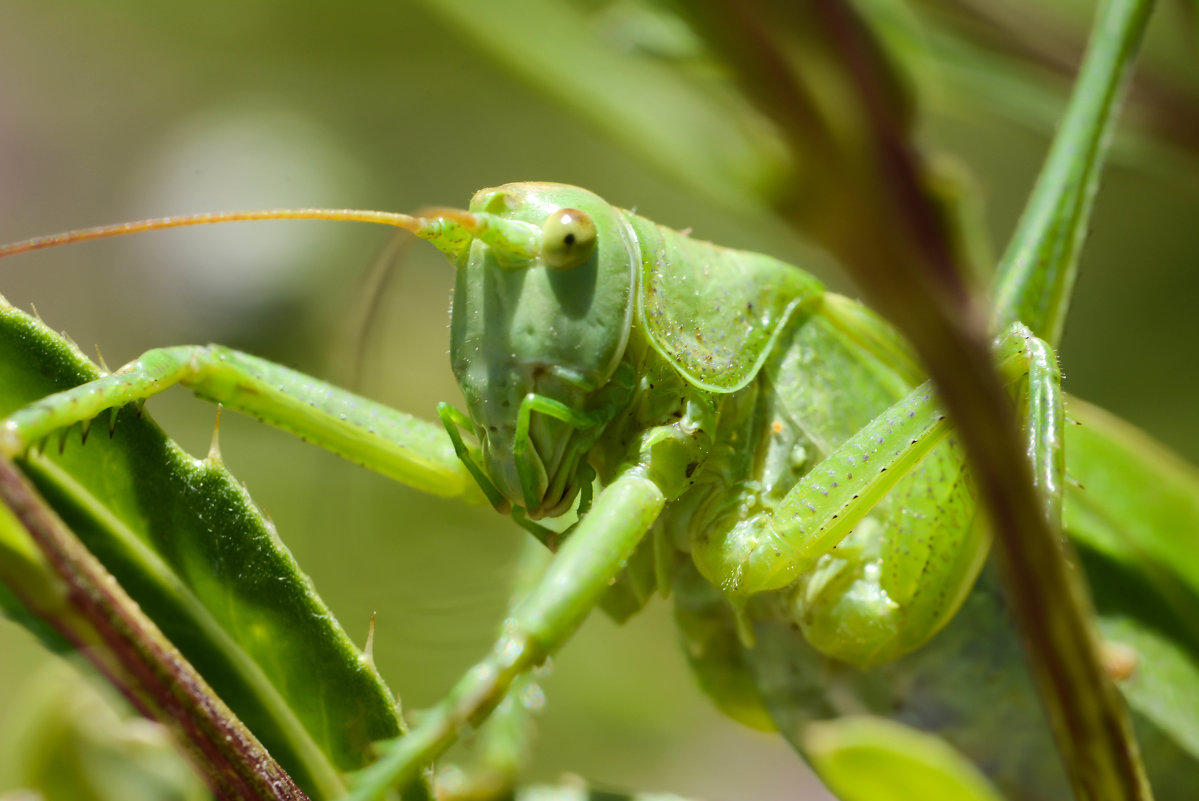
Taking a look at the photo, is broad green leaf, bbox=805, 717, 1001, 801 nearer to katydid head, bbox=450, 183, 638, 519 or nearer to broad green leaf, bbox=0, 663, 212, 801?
katydid head, bbox=450, 183, 638, 519

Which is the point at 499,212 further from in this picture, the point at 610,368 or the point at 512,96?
the point at 512,96

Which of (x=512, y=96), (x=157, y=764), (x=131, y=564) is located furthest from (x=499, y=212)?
(x=512, y=96)

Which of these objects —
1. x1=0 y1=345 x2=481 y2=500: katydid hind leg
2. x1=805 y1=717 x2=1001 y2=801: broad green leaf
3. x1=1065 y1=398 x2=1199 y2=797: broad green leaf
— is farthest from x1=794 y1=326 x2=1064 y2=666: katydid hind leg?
x1=0 y1=345 x2=481 y2=500: katydid hind leg

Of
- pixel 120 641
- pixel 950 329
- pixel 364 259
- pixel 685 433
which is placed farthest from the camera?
pixel 364 259

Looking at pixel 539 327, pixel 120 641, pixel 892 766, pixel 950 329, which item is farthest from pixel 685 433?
pixel 950 329

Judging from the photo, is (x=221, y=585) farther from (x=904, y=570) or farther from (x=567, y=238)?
(x=904, y=570)

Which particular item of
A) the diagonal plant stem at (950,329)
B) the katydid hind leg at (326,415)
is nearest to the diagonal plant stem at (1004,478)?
the diagonal plant stem at (950,329)
